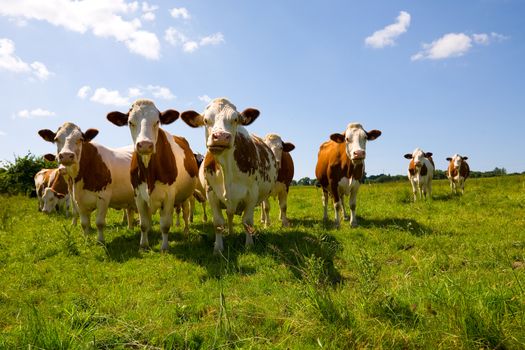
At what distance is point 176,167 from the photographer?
27.4 ft

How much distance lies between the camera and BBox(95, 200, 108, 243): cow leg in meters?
8.48

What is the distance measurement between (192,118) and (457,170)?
2077cm

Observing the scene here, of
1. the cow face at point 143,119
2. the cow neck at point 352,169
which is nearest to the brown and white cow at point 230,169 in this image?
the cow face at point 143,119

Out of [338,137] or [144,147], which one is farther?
[338,137]

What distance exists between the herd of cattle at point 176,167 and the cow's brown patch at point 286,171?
797 mm

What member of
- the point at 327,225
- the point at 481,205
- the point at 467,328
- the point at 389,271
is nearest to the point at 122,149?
the point at 327,225

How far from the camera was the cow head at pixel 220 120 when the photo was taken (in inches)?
249

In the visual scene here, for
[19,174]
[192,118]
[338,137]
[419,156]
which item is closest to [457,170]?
[419,156]

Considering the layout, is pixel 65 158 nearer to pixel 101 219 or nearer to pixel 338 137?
pixel 101 219

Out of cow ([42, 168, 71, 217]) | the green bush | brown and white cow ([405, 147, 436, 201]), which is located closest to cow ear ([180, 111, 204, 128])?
cow ([42, 168, 71, 217])

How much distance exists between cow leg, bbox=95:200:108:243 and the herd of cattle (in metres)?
0.02

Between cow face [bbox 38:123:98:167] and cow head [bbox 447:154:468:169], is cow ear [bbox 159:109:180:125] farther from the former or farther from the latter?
cow head [bbox 447:154:468:169]

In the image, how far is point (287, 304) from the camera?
411cm

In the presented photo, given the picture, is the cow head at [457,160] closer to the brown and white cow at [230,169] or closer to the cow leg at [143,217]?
the brown and white cow at [230,169]
